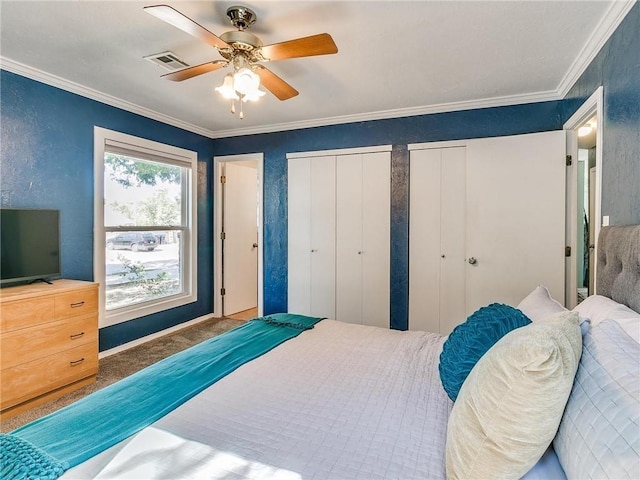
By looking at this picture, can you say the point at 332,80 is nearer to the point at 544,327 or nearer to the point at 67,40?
the point at 67,40

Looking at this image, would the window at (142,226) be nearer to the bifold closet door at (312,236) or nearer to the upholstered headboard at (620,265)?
the bifold closet door at (312,236)

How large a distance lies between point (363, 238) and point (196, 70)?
228 centimetres

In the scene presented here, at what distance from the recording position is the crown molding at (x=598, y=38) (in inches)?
69.2

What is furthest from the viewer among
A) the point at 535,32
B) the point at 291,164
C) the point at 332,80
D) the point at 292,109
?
the point at 291,164

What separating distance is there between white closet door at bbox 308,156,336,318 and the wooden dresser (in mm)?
2132

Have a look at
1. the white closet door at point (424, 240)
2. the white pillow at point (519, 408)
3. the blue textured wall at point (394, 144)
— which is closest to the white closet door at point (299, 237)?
the blue textured wall at point (394, 144)

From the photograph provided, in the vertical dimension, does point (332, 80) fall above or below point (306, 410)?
above

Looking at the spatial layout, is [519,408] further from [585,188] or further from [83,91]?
[585,188]

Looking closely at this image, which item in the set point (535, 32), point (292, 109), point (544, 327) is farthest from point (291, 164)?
point (544, 327)

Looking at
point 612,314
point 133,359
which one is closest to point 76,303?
point 133,359

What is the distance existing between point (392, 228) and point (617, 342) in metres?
2.74

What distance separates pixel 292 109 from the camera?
3557 millimetres

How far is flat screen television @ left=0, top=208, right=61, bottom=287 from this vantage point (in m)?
2.40

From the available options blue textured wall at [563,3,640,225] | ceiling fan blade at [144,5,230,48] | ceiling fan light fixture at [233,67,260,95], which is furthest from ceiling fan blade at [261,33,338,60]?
blue textured wall at [563,3,640,225]
